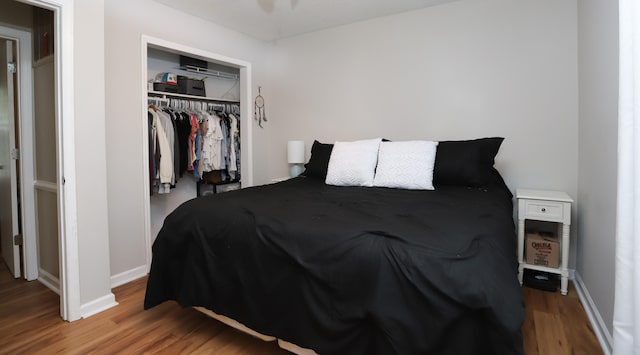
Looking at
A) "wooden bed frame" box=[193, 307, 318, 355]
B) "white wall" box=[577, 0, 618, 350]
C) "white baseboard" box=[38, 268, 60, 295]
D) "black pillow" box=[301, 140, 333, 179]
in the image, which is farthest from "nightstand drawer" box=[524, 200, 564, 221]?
"white baseboard" box=[38, 268, 60, 295]

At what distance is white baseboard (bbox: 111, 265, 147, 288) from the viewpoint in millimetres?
2598

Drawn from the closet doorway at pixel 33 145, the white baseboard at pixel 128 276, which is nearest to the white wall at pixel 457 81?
the white baseboard at pixel 128 276

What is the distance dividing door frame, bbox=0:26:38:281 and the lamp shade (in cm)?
227

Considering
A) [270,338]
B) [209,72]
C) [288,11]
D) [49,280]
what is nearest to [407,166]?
[270,338]

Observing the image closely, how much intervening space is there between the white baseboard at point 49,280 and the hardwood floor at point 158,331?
0.12 meters

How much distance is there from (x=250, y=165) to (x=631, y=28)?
3.40 meters

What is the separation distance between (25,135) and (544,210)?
13.2 feet

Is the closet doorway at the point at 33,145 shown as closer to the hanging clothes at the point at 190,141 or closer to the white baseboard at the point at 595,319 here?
the hanging clothes at the point at 190,141

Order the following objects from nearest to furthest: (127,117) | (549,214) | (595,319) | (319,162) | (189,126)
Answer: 1. (595,319)
2. (549,214)
3. (127,117)
4. (319,162)
5. (189,126)

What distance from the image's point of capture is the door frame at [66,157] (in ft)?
6.40

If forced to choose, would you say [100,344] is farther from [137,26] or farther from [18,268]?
[137,26]

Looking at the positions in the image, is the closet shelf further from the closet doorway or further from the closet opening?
the closet doorway

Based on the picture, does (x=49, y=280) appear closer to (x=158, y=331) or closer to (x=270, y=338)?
(x=158, y=331)

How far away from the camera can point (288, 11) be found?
3170 mm
